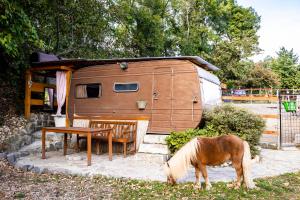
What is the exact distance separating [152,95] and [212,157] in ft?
14.1

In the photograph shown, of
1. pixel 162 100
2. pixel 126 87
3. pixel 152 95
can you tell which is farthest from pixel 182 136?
pixel 126 87

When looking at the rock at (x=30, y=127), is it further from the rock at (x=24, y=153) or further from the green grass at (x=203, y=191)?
the green grass at (x=203, y=191)

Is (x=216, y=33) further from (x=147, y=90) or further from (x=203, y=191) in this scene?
(x=203, y=191)

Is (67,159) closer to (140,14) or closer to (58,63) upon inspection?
(58,63)

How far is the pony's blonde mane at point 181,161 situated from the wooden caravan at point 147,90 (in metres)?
A: 3.39

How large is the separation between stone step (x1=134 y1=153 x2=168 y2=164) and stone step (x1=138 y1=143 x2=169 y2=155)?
125 millimetres

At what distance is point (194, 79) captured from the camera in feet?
28.3

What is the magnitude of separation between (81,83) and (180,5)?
22709mm

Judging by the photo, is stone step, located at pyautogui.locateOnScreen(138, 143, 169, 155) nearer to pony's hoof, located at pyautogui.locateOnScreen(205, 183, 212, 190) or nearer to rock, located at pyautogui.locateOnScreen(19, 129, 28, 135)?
pony's hoof, located at pyautogui.locateOnScreen(205, 183, 212, 190)

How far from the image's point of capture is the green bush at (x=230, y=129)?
8.09 m

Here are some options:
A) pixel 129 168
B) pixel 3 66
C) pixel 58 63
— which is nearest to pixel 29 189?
pixel 129 168

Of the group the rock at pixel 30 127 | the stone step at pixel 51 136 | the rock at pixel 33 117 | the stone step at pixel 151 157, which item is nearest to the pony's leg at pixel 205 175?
the stone step at pixel 151 157

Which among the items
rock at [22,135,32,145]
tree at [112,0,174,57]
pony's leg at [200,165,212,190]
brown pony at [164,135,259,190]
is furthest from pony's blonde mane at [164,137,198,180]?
tree at [112,0,174,57]

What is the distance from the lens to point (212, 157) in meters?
5.23
